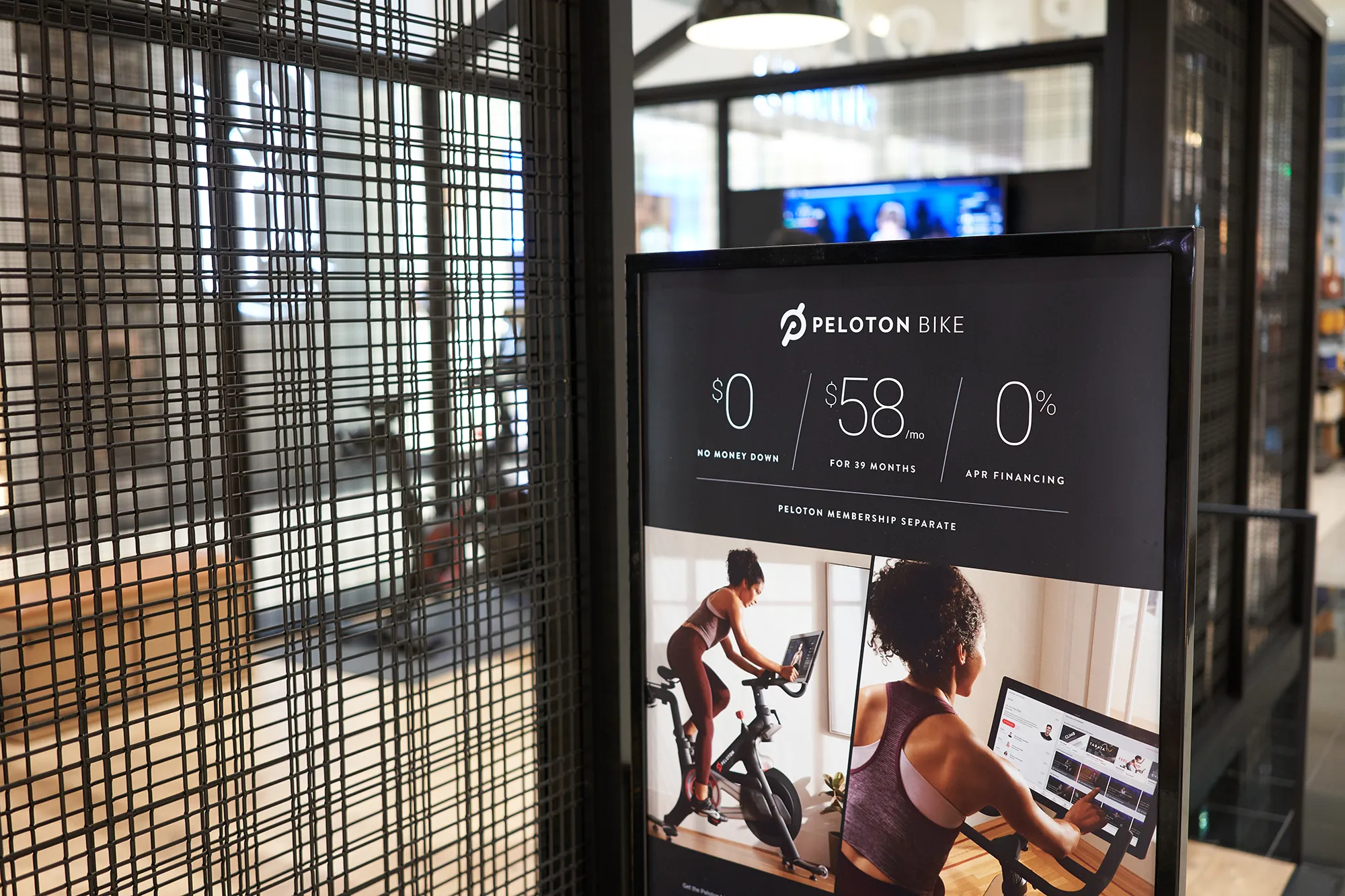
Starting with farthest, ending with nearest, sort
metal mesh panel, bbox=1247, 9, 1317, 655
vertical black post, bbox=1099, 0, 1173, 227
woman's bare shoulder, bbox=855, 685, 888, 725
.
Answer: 1. metal mesh panel, bbox=1247, 9, 1317, 655
2. vertical black post, bbox=1099, 0, 1173, 227
3. woman's bare shoulder, bbox=855, 685, 888, 725

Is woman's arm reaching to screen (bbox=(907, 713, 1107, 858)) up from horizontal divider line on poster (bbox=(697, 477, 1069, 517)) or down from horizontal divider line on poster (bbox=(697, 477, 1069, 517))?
down

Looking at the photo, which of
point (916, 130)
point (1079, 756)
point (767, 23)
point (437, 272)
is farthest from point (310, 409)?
point (916, 130)

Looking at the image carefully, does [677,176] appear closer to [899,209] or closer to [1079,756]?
[899,209]

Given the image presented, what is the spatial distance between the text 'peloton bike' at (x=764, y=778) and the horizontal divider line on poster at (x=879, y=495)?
0.18 metres

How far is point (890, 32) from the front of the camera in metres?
6.14

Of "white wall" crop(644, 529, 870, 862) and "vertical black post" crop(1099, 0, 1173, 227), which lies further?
"vertical black post" crop(1099, 0, 1173, 227)

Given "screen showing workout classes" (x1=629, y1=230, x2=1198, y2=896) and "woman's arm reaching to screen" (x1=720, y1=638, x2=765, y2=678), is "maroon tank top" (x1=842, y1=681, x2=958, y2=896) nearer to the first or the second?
"screen showing workout classes" (x1=629, y1=230, x2=1198, y2=896)

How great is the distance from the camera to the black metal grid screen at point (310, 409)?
115 cm

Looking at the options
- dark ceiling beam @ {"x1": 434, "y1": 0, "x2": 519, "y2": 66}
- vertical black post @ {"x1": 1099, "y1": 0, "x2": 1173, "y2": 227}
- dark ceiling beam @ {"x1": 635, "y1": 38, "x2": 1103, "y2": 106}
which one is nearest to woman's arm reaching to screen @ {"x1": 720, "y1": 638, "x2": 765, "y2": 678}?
dark ceiling beam @ {"x1": 434, "y1": 0, "x2": 519, "y2": 66}

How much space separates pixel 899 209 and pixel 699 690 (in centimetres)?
442

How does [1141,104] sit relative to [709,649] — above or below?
above

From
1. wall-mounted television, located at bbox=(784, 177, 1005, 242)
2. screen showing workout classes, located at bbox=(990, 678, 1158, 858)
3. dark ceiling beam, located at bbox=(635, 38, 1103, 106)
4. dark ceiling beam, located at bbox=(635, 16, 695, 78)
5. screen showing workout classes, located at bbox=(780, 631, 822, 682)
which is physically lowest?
screen showing workout classes, located at bbox=(990, 678, 1158, 858)

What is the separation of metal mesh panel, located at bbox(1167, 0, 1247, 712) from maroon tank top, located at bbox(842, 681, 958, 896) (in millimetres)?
2215

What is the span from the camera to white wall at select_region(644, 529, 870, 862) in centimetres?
143
